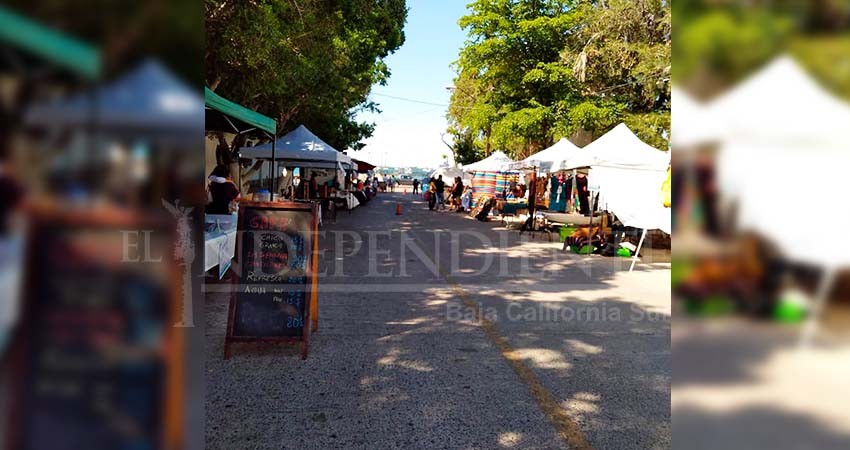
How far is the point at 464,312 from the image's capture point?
22.1 ft

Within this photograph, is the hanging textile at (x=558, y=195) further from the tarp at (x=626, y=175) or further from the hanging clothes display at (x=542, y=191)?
the tarp at (x=626, y=175)

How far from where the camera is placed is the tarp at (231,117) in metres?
6.76

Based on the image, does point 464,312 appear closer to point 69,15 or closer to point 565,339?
point 565,339

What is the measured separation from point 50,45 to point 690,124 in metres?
0.73

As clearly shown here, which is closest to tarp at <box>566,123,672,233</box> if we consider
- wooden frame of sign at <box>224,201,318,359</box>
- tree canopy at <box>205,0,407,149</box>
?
tree canopy at <box>205,0,407,149</box>

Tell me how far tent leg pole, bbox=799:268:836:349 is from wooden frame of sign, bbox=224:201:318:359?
181 inches

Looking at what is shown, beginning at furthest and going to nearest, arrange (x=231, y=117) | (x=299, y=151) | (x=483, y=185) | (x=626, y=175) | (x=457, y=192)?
(x=457, y=192)
(x=483, y=185)
(x=299, y=151)
(x=626, y=175)
(x=231, y=117)

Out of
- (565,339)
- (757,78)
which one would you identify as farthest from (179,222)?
(565,339)

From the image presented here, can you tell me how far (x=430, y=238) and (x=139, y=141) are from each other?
46.5 ft

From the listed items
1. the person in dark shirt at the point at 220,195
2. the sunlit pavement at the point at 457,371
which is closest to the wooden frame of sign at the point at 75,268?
the sunlit pavement at the point at 457,371

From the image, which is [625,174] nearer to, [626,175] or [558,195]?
[626,175]

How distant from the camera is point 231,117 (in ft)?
26.4

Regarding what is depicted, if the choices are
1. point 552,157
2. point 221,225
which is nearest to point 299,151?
point 552,157

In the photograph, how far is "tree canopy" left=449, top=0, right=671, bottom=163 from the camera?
749 inches
